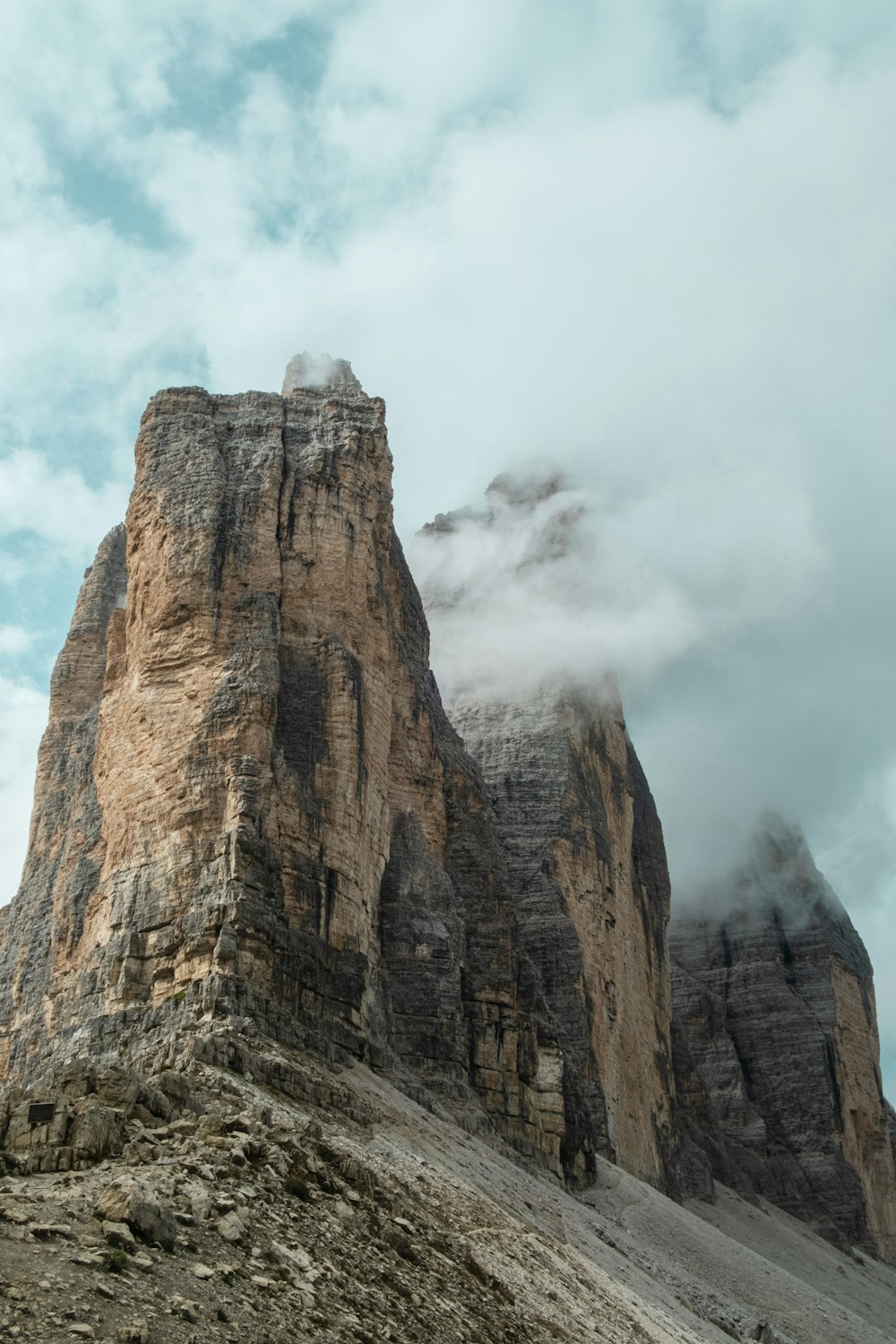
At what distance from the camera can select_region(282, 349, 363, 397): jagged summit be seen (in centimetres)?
7300

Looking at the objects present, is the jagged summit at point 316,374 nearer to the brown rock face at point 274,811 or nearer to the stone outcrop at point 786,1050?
the brown rock face at point 274,811

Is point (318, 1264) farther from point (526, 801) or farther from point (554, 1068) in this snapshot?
point (526, 801)

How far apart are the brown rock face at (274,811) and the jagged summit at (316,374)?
8138 millimetres

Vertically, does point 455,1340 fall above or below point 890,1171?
below

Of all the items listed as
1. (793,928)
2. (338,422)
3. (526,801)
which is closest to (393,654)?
(338,422)

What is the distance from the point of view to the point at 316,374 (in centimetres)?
7481

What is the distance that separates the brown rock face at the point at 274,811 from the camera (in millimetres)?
46625

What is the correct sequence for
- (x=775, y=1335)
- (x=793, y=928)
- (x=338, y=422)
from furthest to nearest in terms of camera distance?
(x=793, y=928) → (x=338, y=422) → (x=775, y=1335)

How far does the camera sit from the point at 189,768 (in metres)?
49.9

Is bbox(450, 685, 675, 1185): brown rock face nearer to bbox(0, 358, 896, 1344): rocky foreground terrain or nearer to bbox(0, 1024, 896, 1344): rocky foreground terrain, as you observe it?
bbox(0, 358, 896, 1344): rocky foreground terrain

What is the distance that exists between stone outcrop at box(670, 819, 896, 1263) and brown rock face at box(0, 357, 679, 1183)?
105 ft

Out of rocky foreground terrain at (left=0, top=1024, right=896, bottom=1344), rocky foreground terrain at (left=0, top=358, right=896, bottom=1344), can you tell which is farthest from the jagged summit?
rocky foreground terrain at (left=0, top=1024, right=896, bottom=1344)

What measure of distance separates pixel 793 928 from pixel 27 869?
7051 centimetres

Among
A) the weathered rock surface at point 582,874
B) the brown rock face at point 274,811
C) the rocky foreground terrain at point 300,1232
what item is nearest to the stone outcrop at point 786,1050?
the weathered rock surface at point 582,874
